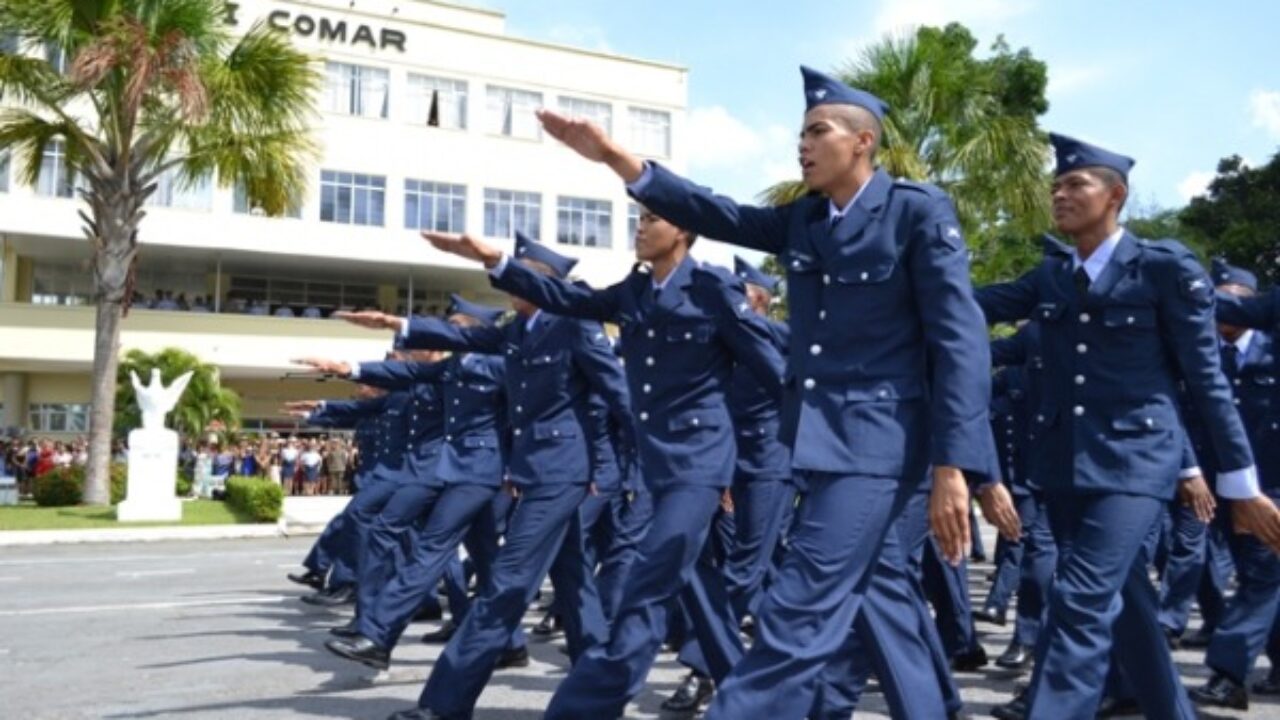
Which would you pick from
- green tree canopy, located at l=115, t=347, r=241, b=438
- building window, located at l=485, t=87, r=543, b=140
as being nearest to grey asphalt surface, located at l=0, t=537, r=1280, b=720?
green tree canopy, located at l=115, t=347, r=241, b=438

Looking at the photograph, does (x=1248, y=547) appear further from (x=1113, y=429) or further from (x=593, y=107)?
(x=593, y=107)

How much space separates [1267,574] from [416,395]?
4.96m

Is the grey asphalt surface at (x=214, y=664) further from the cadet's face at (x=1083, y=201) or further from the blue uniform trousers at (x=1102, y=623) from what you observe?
the cadet's face at (x=1083, y=201)

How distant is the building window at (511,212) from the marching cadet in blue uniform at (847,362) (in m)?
37.9

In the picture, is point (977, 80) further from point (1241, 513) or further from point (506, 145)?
point (506, 145)

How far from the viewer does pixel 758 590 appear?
627cm

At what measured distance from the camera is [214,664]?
23.4 ft

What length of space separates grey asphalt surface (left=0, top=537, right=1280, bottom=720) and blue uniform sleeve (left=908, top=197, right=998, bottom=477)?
96.8 inches

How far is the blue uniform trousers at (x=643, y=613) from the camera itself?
459 cm

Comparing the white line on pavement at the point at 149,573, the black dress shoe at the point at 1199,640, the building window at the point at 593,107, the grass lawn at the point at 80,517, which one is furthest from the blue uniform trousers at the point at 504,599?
the building window at the point at 593,107

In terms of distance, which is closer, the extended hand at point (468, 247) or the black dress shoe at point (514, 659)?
the extended hand at point (468, 247)

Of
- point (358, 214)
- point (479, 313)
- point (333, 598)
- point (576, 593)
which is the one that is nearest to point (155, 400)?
point (333, 598)

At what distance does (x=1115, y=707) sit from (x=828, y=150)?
2.96 metres

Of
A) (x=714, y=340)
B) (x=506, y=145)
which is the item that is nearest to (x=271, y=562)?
(x=714, y=340)
